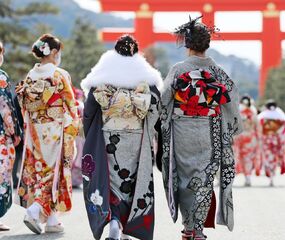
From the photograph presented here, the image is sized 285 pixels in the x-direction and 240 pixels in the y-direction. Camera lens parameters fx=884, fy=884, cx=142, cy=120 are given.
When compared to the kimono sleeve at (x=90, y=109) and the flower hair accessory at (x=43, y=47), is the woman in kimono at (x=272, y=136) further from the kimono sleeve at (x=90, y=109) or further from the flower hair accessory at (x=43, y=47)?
the kimono sleeve at (x=90, y=109)

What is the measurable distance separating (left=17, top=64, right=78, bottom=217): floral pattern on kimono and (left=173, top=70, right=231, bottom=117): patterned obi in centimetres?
166

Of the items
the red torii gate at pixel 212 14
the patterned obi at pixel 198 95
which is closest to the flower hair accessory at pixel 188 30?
the patterned obi at pixel 198 95

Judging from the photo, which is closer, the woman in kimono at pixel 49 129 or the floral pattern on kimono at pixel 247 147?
the woman in kimono at pixel 49 129

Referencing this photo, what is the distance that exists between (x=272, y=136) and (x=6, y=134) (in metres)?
9.79

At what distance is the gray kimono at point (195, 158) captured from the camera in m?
6.70

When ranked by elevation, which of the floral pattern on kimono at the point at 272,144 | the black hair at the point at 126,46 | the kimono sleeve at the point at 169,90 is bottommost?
the floral pattern on kimono at the point at 272,144

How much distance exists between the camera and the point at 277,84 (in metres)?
45.9

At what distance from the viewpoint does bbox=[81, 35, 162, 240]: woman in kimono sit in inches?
265

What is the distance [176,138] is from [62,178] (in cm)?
177

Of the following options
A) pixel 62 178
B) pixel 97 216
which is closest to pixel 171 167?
pixel 97 216

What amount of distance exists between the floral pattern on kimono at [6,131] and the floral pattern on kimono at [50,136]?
6.6 inches

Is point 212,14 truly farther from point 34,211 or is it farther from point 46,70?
point 34,211

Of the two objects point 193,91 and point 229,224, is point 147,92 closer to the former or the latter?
point 193,91

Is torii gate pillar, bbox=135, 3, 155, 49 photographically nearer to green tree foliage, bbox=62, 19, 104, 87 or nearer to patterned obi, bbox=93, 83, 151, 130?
green tree foliage, bbox=62, 19, 104, 87
